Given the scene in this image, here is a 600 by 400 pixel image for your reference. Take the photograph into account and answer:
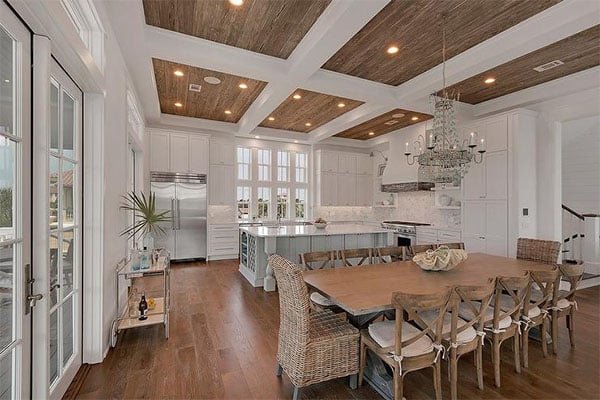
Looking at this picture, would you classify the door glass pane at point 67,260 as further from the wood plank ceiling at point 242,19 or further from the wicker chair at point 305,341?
the wood plank ceiling at point 242,19

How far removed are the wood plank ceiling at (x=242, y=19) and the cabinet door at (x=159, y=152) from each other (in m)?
3.41

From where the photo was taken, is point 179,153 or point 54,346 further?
point 179,153

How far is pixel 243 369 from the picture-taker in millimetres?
2395

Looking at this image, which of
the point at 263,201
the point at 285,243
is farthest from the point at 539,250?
the point at 263,201

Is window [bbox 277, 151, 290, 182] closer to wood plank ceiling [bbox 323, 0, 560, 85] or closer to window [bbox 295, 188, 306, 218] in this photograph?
window [bbox 295, 188, 306, 218]

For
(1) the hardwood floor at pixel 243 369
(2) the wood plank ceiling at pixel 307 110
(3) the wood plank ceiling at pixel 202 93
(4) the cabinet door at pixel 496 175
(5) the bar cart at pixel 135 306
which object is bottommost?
(1) the hardwood floor at pixel 243 369

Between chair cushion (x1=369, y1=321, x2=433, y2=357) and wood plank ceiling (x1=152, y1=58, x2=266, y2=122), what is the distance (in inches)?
151

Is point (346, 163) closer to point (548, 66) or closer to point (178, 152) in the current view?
point (178, 152)

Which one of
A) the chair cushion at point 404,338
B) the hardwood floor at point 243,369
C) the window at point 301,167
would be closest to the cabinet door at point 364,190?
the window at point 301,167

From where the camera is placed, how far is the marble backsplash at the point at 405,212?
6.56m

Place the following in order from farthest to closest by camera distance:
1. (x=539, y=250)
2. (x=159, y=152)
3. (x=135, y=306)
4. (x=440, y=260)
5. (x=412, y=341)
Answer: (x=159, y=152)
(x=539, y=250)
(x=135, y=306)
(x=440, y=260)
(x=412, y=341)

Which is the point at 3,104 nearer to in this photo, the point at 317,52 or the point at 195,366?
the point at 195,366

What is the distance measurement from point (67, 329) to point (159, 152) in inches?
184

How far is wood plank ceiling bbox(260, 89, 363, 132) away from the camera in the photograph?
206 inches
